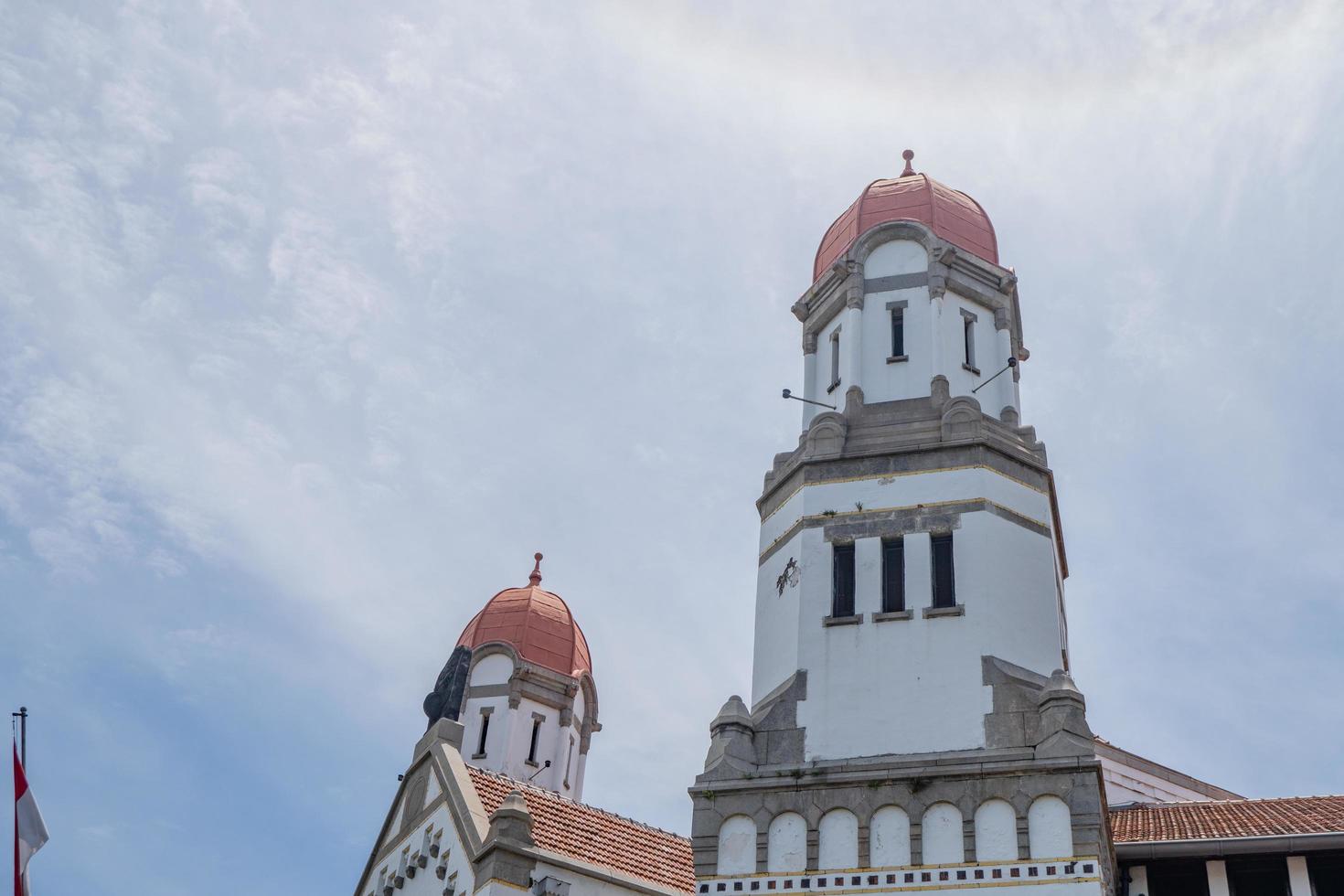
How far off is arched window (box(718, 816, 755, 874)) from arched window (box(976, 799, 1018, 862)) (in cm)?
373

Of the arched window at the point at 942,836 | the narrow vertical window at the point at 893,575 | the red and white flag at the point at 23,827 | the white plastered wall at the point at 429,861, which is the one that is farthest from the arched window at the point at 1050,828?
the red and white flag at the point at 23,827

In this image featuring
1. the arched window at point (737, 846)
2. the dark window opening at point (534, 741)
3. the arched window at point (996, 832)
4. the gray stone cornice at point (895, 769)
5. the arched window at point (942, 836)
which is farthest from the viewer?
the dark window opening at point (534, 741)

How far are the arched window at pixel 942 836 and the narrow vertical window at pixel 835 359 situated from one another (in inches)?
392

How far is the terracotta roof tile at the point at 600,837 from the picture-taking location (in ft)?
88.8

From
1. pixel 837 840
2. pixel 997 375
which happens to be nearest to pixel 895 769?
pixel 837 840

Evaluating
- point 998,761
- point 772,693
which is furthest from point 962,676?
point 772,693

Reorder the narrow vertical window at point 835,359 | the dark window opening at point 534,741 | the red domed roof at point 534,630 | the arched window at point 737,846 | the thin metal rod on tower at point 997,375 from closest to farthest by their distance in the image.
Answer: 1. the arched window at point 737,846
2. the thin metal rod on tower at point 997,375
3. the narrow vertical window at point 835,359
4. the dark window opening at point 534,741
5. the red domed roof at point 534,630

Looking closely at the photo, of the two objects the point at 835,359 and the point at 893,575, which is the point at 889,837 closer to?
the point at 893,575

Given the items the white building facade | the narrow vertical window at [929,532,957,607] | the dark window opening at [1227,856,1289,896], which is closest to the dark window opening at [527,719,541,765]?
the white building facade

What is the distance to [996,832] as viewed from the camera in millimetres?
22875

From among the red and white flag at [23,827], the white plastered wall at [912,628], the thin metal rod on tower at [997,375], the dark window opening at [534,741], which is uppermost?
the thin metal rod on tower at [997,375]

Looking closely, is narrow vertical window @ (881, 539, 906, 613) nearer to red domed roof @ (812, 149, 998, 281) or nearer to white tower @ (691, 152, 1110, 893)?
white tower @ (691, 152, 1110, 893)

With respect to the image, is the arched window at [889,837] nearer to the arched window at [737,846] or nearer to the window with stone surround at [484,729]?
the arched window at [737,846]

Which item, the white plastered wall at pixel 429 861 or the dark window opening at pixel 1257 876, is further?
the white plastered wall at pixel 429 861
